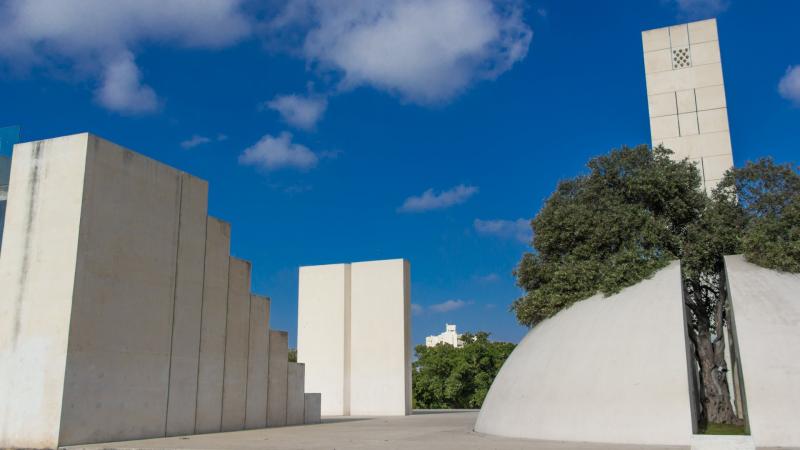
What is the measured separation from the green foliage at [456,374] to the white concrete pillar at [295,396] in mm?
24898

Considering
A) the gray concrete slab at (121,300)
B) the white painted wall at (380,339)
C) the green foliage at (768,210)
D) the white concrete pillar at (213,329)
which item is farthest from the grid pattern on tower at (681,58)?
the gray concrete slab at (121,300)

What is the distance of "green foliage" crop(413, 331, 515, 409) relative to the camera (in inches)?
1917

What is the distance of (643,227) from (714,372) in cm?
376

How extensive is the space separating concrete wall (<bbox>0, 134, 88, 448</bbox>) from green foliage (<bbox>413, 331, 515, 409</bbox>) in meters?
35.8

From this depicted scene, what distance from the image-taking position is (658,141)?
98.0ft

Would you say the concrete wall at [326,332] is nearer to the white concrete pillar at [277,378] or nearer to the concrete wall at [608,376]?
the white concrete pillar at [277,378]

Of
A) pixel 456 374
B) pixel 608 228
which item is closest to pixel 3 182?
pixel 608 228

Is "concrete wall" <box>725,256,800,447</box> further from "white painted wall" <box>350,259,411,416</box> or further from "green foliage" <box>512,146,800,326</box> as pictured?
"white painted wall" <box>350,259,411,416</box>

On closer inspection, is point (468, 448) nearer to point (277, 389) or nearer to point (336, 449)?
point (336, 449)

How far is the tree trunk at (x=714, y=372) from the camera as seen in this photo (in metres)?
15.5

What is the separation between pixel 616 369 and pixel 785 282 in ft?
13.7

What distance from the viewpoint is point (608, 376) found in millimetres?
14086

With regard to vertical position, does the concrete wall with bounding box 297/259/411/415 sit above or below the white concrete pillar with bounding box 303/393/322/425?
above

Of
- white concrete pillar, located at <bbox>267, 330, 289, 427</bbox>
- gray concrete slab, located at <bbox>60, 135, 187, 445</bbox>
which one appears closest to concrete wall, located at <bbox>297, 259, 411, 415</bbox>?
white concrete pillar, located at <bbox>267, 330, 289, 427</bbox>
